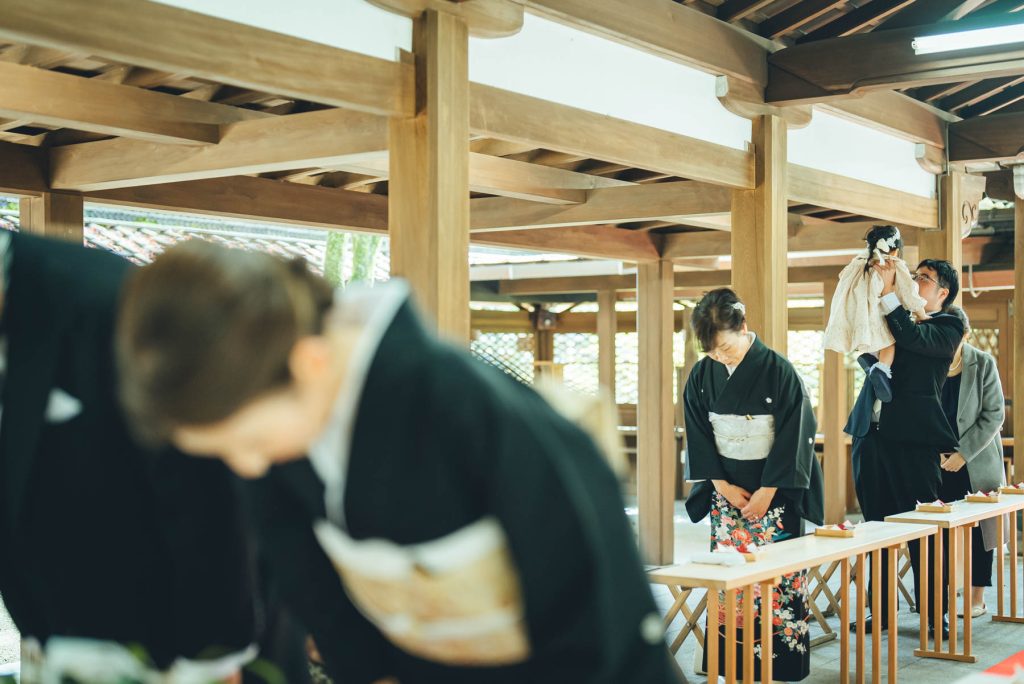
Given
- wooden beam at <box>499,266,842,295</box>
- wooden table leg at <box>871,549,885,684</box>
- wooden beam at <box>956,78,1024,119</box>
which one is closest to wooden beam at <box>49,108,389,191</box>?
wooden table leg at <box>871,549,885,684</box>

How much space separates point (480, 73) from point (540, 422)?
3772mm

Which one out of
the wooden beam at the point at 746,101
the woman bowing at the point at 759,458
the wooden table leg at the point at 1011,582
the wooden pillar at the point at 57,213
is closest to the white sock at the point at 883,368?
the woman bowing at the point at 759,458

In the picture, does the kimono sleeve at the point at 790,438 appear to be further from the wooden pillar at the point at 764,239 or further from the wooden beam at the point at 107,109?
the wooden beam at the point at 107,109

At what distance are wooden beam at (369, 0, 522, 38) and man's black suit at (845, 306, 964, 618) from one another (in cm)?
260

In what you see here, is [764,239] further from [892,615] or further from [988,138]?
[988,138]

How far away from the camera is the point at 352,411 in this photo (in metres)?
1.46

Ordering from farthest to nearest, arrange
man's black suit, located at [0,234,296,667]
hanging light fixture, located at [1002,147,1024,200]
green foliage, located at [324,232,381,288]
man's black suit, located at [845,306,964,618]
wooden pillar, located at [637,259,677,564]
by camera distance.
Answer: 1. green foliage, located at [324,232,381,288]
2. wooden pillar, located at [637,259,677,564]
3. hanging light fixture, located at [1002,147,1024,200]
4. man's black suit, located at [845,306,964,618]
5. man's black suit, located at [0,234,296,667]

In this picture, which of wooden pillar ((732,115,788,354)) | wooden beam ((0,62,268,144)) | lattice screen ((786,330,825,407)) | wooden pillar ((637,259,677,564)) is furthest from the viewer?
lattice screen ((786,330,825,407))

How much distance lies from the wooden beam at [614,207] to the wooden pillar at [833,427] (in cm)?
390

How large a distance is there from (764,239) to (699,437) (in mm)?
1714

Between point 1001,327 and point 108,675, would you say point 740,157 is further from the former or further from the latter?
point 1001,327

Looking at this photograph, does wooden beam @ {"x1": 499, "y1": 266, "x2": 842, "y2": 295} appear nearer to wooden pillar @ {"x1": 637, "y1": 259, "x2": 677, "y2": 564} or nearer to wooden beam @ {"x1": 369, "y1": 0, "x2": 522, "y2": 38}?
wooden pillar @ {"x1": 637, "y1": 259, "x2": 677, "y2": 564}

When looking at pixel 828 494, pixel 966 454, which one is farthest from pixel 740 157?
pixel 828 494

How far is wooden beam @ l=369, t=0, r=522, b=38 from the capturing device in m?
4.45
